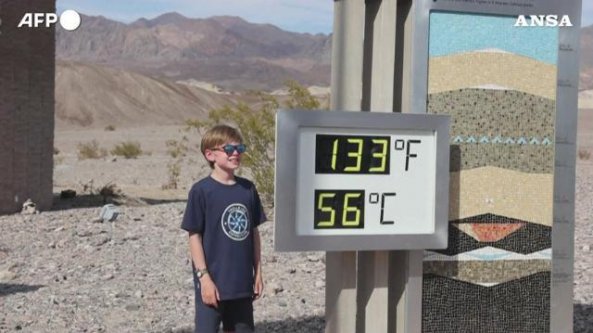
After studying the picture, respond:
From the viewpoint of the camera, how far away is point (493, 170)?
594 cm

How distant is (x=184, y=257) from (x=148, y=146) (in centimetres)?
3410

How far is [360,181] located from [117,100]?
80828 mm

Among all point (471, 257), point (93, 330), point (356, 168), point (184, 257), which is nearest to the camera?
point (356, 168)

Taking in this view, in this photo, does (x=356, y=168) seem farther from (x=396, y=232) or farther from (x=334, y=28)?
(x=334, y=28)

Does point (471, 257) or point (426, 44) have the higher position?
point (426, 44)

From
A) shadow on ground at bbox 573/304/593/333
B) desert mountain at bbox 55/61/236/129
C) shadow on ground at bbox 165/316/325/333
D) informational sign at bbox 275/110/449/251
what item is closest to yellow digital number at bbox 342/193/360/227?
informational sign at bbox 275/110/449/251

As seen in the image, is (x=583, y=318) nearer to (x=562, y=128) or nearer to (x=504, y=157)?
(x=562, y=128)

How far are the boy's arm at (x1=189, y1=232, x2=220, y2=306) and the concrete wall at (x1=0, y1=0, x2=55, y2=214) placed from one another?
957cm

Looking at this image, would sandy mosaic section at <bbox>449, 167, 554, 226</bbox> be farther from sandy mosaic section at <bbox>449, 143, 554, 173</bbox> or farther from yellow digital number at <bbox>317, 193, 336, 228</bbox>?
yellow digital number at <bbox>317, 193, 336, 228</bbox>

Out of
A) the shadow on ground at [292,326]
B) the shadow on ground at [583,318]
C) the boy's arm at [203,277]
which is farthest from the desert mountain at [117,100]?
the boy's arm at [203,277]

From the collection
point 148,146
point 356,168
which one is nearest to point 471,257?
point 356,168

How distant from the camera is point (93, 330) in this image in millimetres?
7605

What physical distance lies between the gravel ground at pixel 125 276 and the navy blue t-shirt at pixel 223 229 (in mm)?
2599

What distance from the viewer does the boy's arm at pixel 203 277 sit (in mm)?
5039
